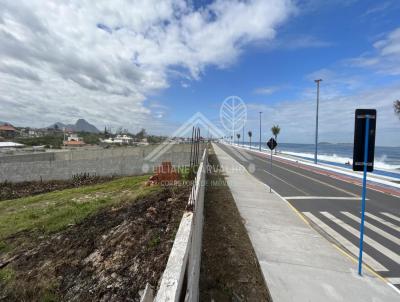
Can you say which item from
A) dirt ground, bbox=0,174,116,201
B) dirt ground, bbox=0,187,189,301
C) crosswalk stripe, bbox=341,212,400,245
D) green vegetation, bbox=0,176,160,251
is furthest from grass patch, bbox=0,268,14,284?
dirt ground, bbox=0,174,116,201

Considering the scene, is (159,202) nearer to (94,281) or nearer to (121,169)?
(94,281)

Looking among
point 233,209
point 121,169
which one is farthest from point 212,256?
point 121,169

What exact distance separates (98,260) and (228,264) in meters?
3.68

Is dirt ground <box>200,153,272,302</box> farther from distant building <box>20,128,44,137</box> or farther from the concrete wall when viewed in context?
distant building <box>20,128,44,137</box>

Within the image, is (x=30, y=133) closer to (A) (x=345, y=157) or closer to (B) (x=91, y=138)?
(B) (x=91, y=138)

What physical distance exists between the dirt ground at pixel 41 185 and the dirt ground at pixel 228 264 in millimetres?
19006

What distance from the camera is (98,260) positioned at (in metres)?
7.56

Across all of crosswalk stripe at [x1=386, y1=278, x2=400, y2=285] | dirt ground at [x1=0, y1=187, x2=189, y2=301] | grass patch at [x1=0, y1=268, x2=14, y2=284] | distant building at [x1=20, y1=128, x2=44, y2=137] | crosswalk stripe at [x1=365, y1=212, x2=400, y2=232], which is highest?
distant building at [x1=20, y1=128, x2=44, y2=137]

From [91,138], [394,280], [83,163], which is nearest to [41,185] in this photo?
[83,163]

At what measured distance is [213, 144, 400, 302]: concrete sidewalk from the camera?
5098 mm

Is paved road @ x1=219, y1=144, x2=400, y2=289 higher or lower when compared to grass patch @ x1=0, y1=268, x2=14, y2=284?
higher

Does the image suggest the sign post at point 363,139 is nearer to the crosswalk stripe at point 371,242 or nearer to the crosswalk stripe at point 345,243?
the crosswalk stripe at point 345,243

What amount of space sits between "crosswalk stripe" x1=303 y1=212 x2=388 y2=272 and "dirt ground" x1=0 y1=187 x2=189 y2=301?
182 inches

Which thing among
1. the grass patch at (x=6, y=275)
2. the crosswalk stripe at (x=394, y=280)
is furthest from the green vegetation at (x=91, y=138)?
the crosswalk stripe at (x=394, y=280)
